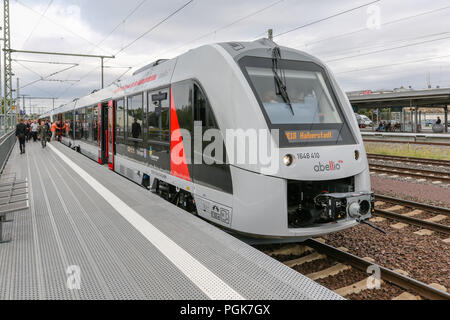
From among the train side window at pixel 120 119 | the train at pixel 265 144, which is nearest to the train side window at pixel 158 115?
the train at pixel 265 144

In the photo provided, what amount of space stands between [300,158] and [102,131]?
9.83 meters

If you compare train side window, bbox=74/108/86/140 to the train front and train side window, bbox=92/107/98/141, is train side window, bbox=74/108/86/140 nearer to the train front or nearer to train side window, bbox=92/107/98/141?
train side window, bbox=92/107/98/141

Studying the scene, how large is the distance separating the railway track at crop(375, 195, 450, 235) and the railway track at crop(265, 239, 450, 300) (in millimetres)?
2394

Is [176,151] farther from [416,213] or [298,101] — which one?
[416,213]

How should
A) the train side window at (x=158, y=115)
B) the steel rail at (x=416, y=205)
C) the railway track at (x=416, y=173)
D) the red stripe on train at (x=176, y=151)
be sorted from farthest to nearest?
the railway track at (x=416, y=173)
the steel rail at (x=416, y=205)
the train side window at (x=158, y=115)
the red stripe on train at (x=176, y=151)

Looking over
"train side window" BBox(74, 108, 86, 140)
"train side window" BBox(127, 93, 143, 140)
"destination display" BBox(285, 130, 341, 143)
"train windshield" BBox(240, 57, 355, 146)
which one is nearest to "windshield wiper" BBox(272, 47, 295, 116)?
"train windshield" BBox(240, 57, 355, 146)

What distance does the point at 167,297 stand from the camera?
282cm

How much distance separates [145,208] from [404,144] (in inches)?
678

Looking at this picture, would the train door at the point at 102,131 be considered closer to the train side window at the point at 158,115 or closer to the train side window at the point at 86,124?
the train side window at the point at 86,124

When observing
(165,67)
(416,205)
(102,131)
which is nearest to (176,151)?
(165,67)

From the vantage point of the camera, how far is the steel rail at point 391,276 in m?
3.71

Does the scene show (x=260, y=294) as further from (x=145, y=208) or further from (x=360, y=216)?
(x=145, y=208)

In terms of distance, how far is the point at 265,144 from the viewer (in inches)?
171

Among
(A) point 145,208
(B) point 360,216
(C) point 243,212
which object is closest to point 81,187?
(A) point 145,208
